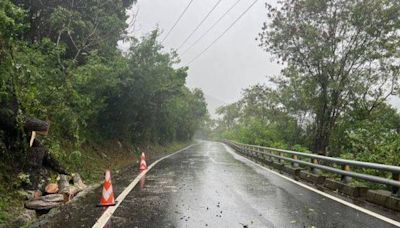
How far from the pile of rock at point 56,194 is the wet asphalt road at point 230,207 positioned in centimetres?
150

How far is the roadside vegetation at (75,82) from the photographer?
811cm

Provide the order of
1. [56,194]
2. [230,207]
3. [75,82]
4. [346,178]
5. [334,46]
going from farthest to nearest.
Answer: [334,46] → [75,82] → [346,178] → [56,194] → [230,207]

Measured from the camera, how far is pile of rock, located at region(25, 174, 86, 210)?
7291mm

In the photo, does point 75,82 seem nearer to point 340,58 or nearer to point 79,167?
point 79,167

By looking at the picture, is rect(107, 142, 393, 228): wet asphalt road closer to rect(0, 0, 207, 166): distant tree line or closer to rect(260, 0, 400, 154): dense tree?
rect(0, 0, 207, 166): distant tree line

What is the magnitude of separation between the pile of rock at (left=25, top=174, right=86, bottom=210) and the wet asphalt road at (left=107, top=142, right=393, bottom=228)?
150cm

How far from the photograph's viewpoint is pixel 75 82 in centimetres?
1264

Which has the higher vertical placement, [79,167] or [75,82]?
[75,82]

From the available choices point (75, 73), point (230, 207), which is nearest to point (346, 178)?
point (230, 207)

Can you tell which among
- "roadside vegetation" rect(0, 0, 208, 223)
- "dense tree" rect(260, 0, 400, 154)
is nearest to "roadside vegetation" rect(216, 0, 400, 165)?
"dense tree" rect(260, 0, 400, 154)

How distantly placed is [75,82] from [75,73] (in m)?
0.34

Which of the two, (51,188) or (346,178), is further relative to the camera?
(346,178)

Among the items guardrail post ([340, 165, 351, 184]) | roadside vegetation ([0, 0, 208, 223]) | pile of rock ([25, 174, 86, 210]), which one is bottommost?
pile of rock ([25, 174, 86, 210])

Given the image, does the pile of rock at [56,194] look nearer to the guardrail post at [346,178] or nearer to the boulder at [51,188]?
the boulder at [51,188]
